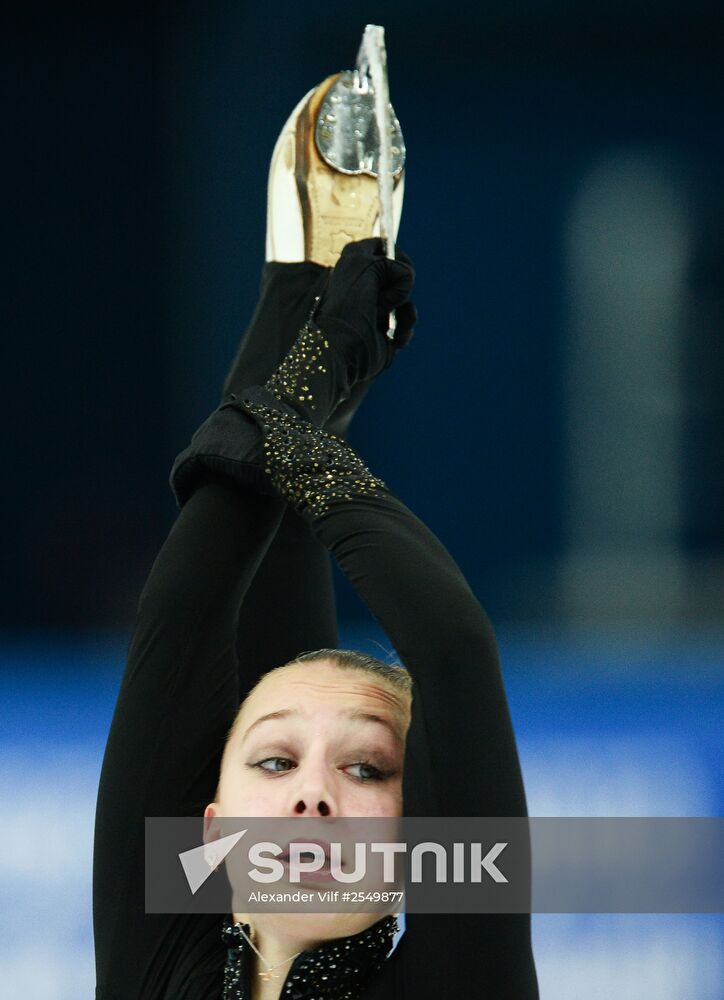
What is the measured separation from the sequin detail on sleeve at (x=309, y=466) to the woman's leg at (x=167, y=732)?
A: 0.27 ft

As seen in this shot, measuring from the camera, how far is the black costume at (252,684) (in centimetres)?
92

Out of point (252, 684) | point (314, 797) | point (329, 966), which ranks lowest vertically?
point (329, 966)

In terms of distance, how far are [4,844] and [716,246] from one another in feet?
10.3

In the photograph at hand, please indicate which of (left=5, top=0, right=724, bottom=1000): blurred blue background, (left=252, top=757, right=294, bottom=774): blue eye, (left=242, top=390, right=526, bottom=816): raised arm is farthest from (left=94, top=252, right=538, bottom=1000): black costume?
(left=5, top=0, right=724, bottom=1000): blurred blue background

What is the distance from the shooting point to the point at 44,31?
4086mm

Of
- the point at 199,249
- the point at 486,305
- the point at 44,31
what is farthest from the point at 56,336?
the point at 486,305

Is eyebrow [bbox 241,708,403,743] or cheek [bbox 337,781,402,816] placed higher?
eyebrow [bbox 241,708,403,743]

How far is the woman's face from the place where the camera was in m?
0.97

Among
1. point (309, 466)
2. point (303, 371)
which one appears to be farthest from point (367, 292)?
point (309, 466)

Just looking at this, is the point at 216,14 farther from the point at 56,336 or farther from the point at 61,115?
the point at 56,336

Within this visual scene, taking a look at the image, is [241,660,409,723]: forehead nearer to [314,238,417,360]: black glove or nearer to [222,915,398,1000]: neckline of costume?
[222,915,398,1000]: neckline of costume

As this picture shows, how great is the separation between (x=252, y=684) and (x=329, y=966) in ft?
1.42

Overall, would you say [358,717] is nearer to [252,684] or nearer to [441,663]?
[441,663]

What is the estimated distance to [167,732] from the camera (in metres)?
1.11
